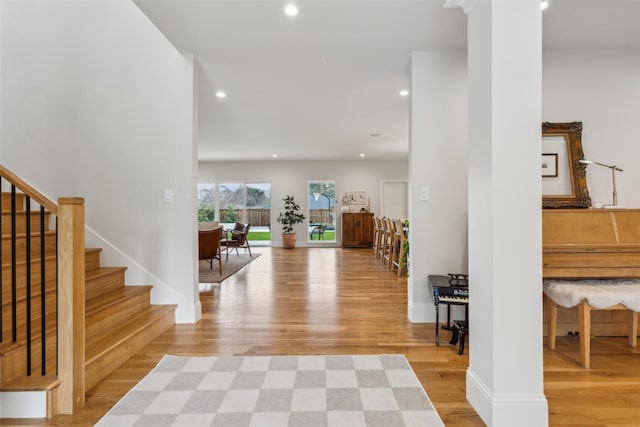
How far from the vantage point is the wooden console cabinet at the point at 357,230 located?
867cm

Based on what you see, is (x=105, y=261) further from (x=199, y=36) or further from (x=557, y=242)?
(x=557, y=242)

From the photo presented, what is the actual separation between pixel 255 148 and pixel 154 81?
4.44 meters

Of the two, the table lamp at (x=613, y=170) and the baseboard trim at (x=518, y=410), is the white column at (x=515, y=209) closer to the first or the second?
the baseboard trim at (x=518, y=410)

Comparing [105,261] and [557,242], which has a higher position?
[557,242]

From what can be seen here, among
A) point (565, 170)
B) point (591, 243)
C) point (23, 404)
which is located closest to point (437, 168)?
point (565, 170)

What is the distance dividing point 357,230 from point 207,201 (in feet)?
15.3

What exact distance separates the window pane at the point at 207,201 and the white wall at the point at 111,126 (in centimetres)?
650

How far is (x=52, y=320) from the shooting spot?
2.01 metres

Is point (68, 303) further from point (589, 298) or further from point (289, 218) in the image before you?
point (289, 218)

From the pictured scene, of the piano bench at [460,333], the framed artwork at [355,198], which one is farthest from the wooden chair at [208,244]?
the framed artwork at [355,198]

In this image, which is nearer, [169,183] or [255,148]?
[169,183]

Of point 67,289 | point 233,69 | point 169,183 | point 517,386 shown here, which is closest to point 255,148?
point 233,69

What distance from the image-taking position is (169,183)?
2914 mm

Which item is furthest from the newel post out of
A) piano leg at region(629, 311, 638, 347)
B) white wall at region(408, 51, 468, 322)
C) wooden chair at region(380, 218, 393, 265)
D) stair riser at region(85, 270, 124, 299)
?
wooden chair at region(380, 218, 393, 265)
